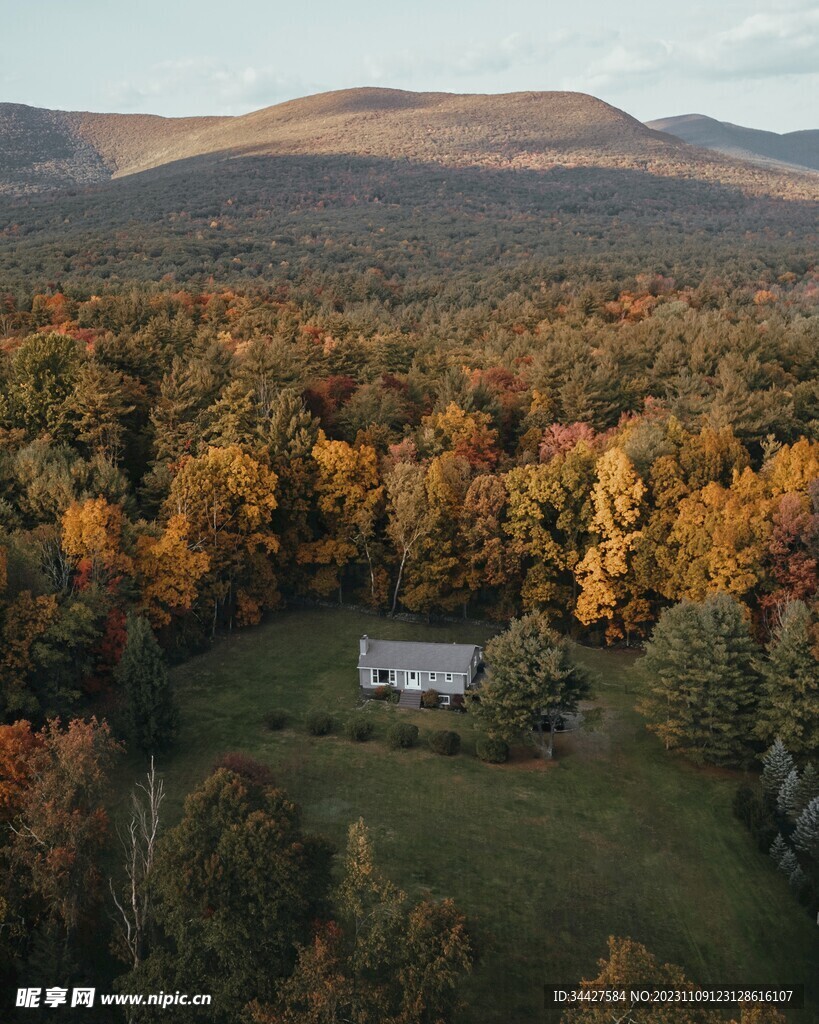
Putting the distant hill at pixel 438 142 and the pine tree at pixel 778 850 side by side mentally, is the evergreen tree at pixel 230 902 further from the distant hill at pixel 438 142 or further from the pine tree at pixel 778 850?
the distant hill at pixel 438 142

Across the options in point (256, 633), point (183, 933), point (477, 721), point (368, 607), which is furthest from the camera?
point (368, 607)

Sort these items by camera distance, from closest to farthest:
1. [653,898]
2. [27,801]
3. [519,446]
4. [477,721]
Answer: [27,801] < [653,898] < [477,721] < [519,446]

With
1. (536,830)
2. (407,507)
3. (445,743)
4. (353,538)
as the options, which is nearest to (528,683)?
(445,743)

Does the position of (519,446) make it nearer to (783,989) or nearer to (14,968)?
(783,989)

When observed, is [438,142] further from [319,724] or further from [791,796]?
[791,796]

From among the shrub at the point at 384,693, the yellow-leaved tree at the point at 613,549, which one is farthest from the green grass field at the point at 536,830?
the yellow-leaved tree at the point at 613,549

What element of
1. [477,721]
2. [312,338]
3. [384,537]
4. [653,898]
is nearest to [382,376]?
[312,338]
